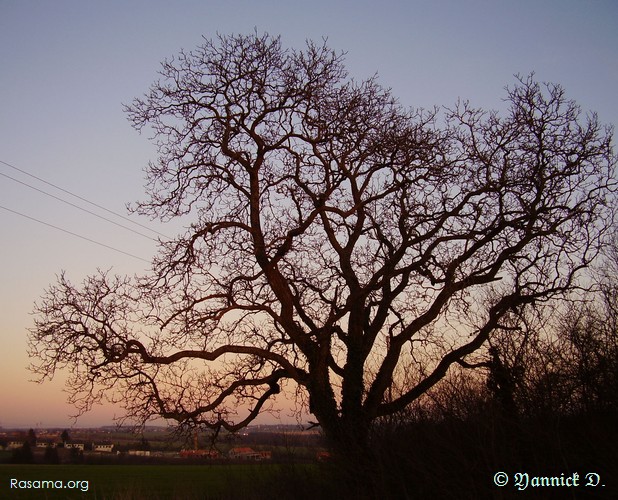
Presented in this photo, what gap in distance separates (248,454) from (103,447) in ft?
138

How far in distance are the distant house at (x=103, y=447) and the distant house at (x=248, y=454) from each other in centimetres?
3992

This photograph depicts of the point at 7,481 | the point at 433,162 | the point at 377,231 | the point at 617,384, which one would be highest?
the point at 433,162

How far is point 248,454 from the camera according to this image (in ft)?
38.5

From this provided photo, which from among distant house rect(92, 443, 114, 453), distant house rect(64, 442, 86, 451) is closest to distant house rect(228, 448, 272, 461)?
distant house rect(92, 443, 114, 453)

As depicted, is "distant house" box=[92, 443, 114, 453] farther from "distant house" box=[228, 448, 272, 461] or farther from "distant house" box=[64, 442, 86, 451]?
"distant house" box=[228, 448, 272, 461]

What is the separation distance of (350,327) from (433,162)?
4.60 metres

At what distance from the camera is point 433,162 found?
1388 cm

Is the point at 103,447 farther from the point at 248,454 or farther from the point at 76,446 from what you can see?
the point at 248,454

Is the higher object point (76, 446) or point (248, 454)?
point (248, 454)

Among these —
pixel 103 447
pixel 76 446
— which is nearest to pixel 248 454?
pixel 103 447

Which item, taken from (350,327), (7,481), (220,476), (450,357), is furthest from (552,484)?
(7,481)

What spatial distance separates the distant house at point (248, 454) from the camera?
454 inches

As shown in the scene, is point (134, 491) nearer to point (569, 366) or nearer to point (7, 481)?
point (569, 366)

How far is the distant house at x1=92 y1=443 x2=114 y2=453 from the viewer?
47284 millimetres
